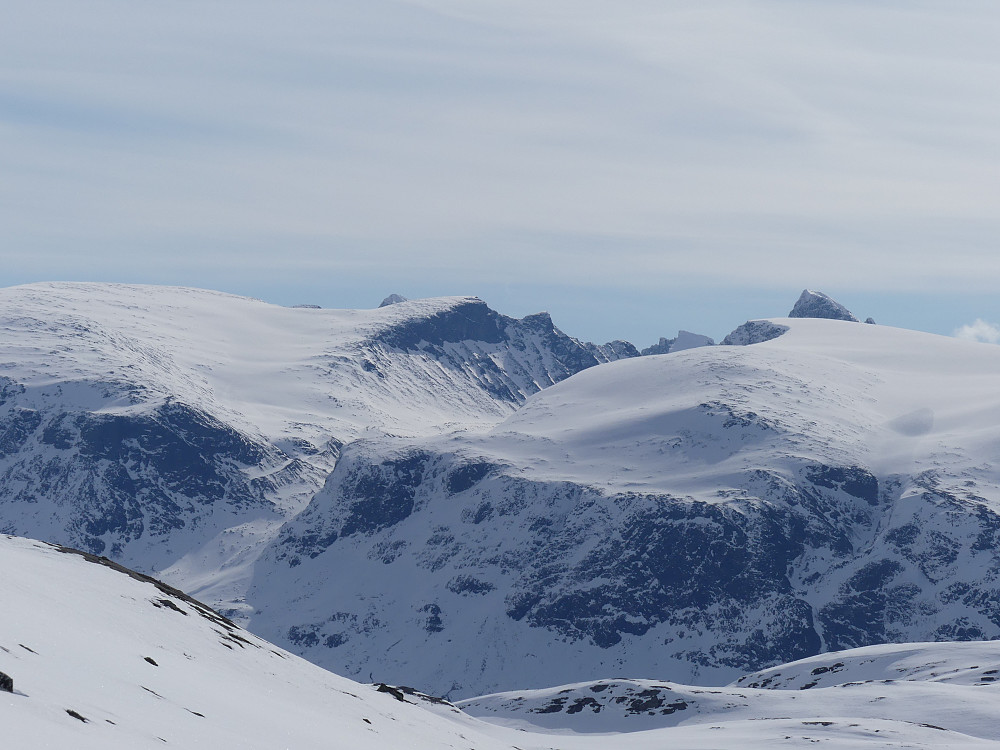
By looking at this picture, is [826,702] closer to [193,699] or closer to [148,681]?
[193,699]

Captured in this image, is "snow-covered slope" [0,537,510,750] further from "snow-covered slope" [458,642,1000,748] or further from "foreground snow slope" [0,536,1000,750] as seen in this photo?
"snow-covered slope" [458,642,1000,748]

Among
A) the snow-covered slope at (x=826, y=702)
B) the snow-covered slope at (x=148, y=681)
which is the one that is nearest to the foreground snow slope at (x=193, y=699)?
the snow-covered slope at (x=148, y=681)

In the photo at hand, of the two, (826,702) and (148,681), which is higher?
(148,681)

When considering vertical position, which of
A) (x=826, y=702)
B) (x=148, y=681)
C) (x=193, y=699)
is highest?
(x=148, y=681)

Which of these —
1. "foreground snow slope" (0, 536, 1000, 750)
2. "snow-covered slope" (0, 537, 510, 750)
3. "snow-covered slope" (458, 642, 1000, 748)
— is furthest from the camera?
"snow-covered slope" (458, 642, 1000, 748)

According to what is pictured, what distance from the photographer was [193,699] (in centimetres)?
4894

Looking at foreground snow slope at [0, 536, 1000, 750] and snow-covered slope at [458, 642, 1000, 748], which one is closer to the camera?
foreground snow slope at [0, 536, 1000, 750]

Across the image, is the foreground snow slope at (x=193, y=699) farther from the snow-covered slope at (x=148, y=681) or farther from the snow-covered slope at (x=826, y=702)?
the snow-covered slope at (x=826, y=702)

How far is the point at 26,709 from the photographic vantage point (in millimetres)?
36906

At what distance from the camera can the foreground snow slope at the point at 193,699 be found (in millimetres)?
40688

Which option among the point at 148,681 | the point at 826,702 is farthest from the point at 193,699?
the point at 826,702

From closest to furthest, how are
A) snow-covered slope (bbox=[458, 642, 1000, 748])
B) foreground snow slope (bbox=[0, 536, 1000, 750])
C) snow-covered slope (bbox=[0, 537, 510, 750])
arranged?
snow-covered slope (bbox=[0, 537, 510, 750])
foreground snow slope (bbox=[0, 536, 1000, 750])
snow-covered slope (bbox=[458, 642, 1000, 748])

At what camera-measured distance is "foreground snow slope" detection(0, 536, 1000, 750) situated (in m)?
40.7

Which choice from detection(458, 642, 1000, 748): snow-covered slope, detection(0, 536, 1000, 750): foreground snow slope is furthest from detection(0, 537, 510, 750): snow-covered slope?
detection(458, 642, 1000, 748): snow-covered slope
